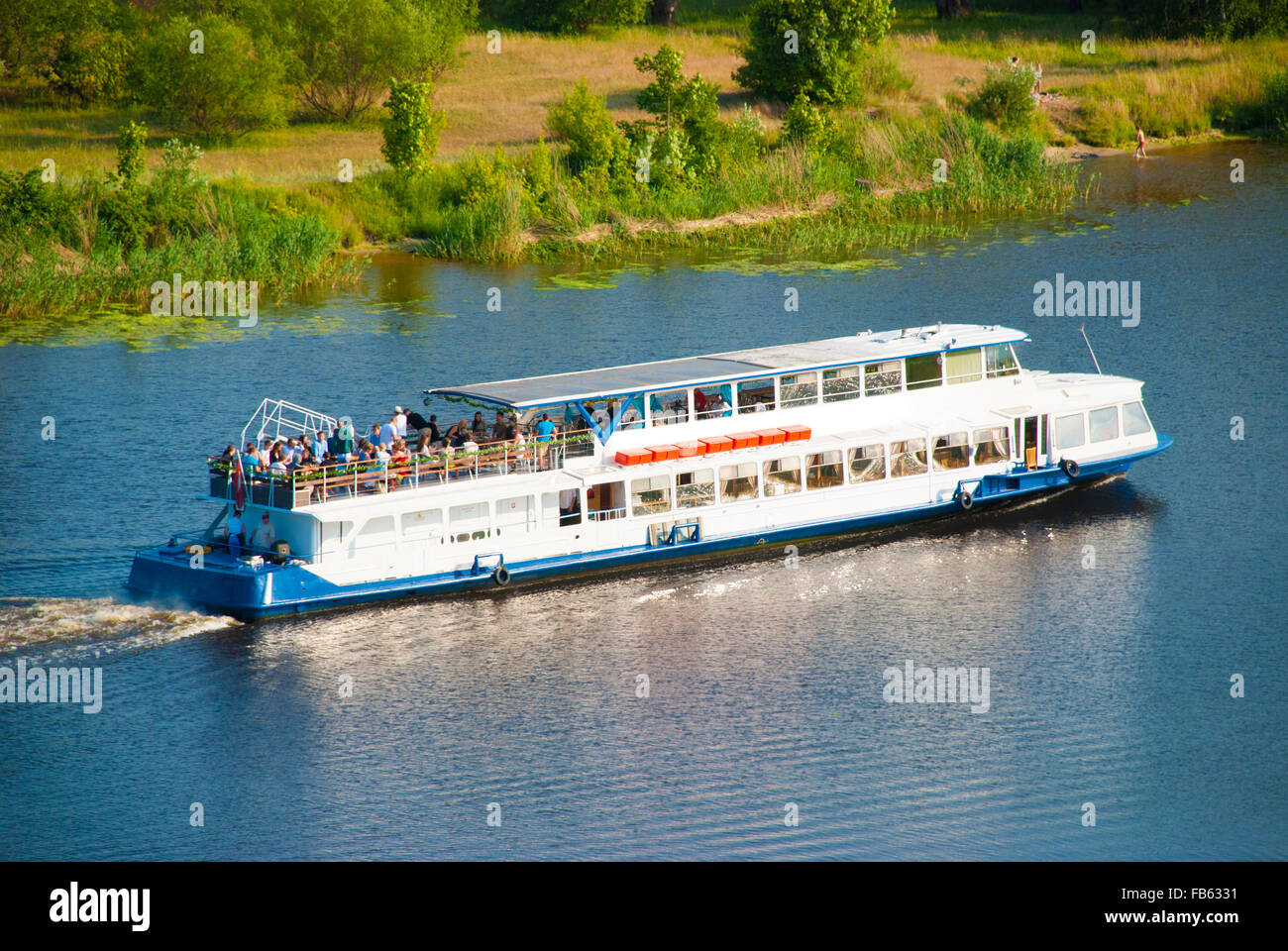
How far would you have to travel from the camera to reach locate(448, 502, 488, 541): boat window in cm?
4191

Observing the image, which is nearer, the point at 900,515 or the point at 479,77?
the point at 900,515

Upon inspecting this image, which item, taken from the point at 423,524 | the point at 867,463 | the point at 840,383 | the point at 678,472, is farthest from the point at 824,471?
the point at 423,524

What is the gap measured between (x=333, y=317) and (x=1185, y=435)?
118 ft

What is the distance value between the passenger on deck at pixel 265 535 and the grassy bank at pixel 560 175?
1300 inches

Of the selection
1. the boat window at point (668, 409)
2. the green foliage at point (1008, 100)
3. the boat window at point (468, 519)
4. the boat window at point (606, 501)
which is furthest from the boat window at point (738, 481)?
the green foliage at point (1008, 100)

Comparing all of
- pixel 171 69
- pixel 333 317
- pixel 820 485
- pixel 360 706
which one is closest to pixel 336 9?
pixel 171 69

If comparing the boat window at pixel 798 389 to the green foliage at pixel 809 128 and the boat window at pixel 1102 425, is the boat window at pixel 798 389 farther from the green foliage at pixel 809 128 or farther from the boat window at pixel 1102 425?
the green foliage at pixel 809 128

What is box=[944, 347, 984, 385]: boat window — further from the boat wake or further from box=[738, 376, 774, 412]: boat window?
the boat wake

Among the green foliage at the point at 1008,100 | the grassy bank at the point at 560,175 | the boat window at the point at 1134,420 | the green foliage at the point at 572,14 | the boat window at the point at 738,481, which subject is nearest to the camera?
the boat window at the point at 738,481

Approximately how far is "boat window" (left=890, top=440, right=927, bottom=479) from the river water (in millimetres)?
1901

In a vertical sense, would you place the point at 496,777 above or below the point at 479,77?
below

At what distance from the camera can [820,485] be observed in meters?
45.5

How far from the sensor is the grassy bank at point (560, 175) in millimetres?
72812

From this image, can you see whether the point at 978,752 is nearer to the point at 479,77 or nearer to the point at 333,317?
the point at 333,317
